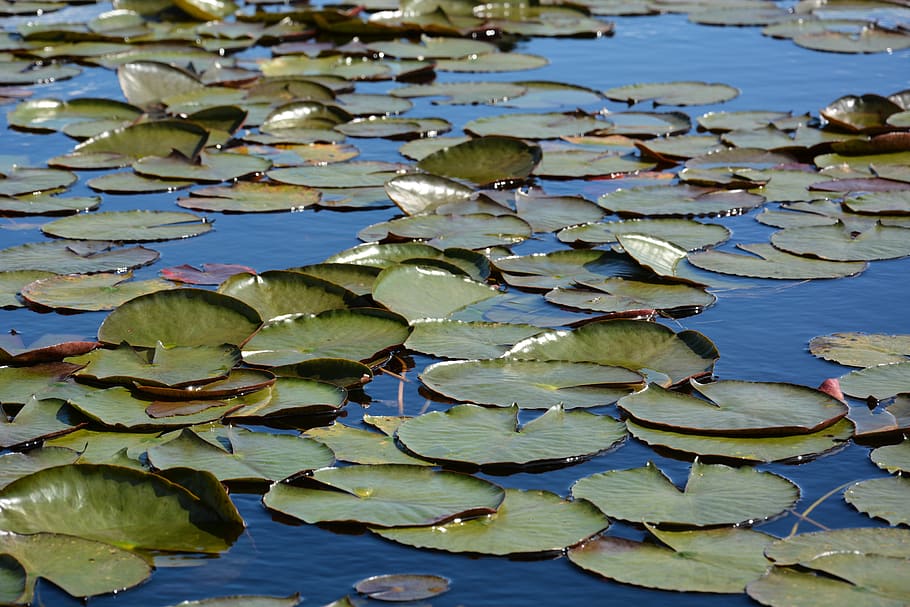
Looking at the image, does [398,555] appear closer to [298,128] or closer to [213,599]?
[213,599]

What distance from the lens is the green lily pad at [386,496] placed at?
2.95 m

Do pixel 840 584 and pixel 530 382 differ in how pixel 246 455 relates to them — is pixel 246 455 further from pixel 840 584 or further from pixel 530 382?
pixel 840 584

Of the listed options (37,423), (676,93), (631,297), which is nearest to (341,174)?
(631,297)

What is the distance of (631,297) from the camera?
4371 mm

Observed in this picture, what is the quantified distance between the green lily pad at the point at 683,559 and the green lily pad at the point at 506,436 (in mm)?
430

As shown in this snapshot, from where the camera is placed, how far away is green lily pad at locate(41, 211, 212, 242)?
16.7 feet

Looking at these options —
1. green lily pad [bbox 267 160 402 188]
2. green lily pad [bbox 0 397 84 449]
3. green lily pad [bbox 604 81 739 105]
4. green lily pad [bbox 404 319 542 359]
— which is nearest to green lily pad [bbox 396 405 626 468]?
green lily pad [bbox 404 319 542 359]

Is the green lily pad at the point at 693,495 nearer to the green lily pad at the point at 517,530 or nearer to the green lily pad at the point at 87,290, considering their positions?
the green lily pad at the point at 517,530

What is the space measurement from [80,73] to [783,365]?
586 cm

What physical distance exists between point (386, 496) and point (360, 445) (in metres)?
0.34

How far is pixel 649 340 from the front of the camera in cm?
389

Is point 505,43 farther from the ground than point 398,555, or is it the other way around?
point 505,43

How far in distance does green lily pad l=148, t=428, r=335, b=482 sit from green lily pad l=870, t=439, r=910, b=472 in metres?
1.43

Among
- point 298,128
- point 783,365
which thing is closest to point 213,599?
point 783,365
